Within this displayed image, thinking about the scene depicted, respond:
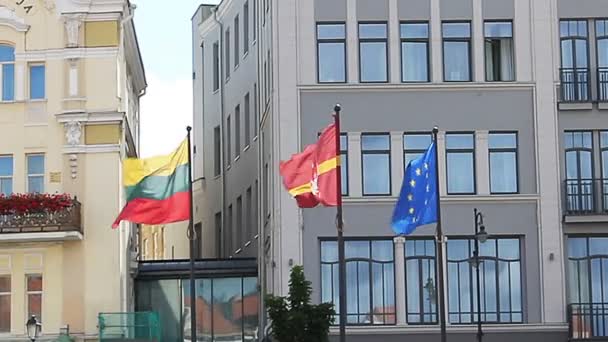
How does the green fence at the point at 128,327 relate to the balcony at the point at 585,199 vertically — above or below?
below

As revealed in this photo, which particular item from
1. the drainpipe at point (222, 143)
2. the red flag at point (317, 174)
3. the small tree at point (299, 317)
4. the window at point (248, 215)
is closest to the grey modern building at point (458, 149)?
the window at point (248, 215)

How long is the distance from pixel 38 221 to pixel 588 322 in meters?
17.8

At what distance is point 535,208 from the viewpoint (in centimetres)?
5603

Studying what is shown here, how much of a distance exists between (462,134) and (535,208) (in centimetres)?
330

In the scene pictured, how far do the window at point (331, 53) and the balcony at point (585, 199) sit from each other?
8.06 metres

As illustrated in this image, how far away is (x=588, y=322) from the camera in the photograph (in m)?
55.5

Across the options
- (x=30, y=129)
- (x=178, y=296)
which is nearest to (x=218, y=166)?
(x=178, y=296)

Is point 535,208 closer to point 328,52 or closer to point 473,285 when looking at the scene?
point 473,285

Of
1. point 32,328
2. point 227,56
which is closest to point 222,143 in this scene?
point 227,56

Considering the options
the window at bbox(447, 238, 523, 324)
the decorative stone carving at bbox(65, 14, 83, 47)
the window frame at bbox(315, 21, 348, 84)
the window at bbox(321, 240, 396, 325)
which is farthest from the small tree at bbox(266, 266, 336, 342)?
the decorative stone carving at bbox(65, 14, 83, 47)

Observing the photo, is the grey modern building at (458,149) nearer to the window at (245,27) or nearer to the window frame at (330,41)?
the window frame at (330,41)

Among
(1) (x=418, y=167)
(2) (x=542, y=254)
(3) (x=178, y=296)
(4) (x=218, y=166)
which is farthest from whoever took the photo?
(4) (x=218, y=166)

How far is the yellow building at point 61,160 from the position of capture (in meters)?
57.0

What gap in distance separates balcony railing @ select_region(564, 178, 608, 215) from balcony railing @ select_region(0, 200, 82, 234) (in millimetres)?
15693
